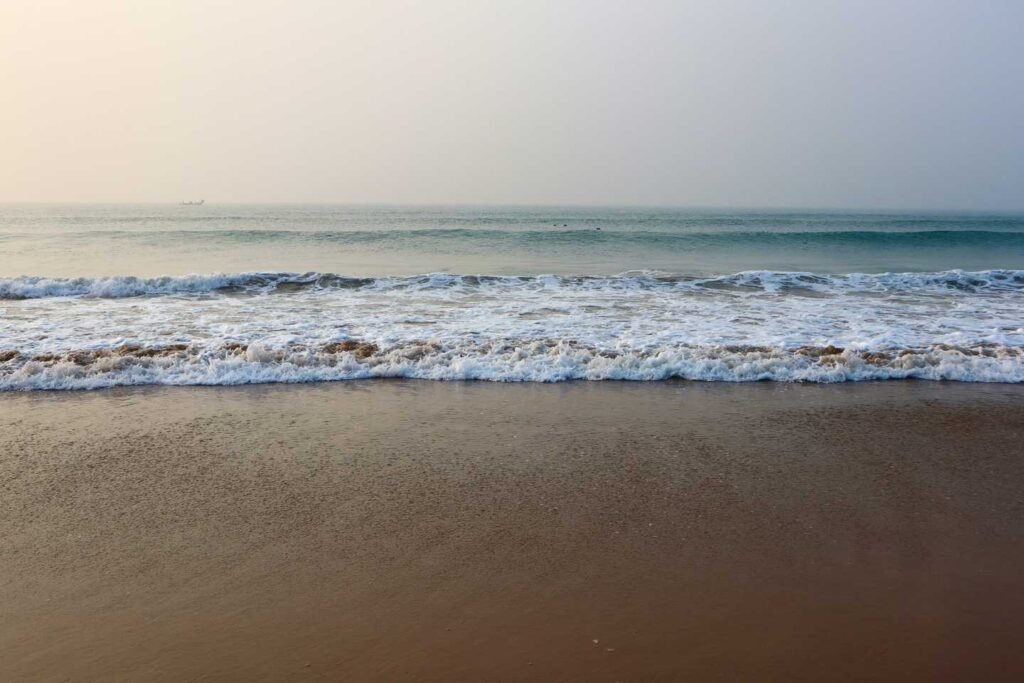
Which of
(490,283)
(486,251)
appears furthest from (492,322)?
(486,251)

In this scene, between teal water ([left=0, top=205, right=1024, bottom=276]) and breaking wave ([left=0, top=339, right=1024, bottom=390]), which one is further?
teal water ([left=0, top=205, right=1024, bottom=276])

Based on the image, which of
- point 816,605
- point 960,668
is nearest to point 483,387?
point 816,605

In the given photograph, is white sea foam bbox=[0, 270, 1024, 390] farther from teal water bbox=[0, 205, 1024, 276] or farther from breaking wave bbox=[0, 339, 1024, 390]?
teal water bbox=[0, 205, 1024, 276]

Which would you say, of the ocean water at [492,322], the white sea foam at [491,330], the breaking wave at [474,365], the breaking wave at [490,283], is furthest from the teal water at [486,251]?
the breaking wave at [474,365]

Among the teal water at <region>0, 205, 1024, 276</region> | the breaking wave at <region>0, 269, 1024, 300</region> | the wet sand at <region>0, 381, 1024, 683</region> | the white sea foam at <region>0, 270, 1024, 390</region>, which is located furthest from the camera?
the teal water at <region>0, 205, 1024, 276</region>

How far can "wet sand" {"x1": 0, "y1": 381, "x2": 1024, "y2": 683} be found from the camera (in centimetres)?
333

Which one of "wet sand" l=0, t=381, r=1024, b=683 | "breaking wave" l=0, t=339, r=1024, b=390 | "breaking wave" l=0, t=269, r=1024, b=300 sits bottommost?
"wet sand" l=0, t=381, r=1024, b=683

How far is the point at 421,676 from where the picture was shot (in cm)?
315

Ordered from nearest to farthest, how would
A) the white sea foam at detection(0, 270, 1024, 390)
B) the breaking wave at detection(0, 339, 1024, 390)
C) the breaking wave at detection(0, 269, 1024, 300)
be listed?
the breaking wave at detection(0, 339, 1024, 390)
the white sea foam at detection(0, 270, 1024, 390)
the breaking wave at detection(0, 269, 1024, 300)

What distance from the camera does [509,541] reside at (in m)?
4.47

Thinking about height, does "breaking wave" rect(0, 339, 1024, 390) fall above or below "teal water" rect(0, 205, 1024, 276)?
below

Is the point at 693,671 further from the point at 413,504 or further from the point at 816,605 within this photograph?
the point at 413,504

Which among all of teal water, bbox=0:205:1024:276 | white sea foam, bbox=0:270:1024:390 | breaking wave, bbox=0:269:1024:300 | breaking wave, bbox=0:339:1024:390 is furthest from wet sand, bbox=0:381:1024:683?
teal water, bbox=0:205:1024:276

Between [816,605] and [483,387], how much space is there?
191 inches
